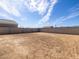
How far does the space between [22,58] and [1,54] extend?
633 mm

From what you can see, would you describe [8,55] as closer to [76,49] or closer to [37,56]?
[37,56]

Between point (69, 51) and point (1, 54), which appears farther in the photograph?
point (69, 51)

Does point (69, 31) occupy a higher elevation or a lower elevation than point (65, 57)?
higher

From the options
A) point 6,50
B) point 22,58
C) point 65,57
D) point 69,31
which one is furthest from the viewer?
point 69,31

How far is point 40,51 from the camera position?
9.59 feet

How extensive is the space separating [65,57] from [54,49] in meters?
0.55

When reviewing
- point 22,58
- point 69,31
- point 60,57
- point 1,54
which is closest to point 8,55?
point 1,54

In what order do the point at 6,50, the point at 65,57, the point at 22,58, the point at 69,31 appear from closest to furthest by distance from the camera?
the point at 22,58
the point at 65,57
the point at 6,50
the point at 69,31

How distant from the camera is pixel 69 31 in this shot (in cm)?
705

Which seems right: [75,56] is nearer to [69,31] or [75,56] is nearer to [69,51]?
[69,51]

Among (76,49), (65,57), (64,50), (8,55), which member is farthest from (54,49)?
(8,55)

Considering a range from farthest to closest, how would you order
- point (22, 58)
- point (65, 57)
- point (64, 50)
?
1. point (64, 50)
2. point (65, 57)
3. point (22, 58)

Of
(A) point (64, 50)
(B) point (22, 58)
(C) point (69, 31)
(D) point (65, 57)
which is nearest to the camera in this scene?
(B) point (22, 58)

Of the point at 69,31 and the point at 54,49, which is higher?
the point at 69,31
